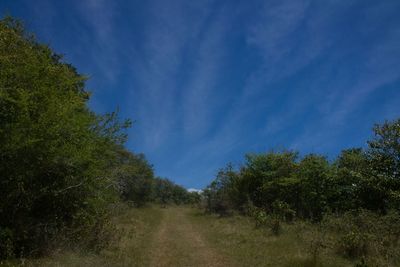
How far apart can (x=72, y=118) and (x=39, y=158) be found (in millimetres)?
1706

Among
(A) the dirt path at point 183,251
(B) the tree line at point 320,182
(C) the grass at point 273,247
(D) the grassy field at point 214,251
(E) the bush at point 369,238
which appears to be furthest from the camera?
(B) the tree line at point 320,182

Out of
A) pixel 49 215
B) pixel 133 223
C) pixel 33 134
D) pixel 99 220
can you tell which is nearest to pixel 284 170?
pixel 133 223

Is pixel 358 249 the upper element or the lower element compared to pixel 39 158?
lower

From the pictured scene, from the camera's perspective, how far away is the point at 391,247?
13977 mm

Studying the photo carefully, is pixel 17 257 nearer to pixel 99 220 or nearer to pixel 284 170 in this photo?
pixel 99 220

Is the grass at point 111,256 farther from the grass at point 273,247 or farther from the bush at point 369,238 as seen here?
the bush at point 369,238

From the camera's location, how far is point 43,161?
11.1 m

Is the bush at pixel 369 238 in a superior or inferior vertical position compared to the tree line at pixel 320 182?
inferior

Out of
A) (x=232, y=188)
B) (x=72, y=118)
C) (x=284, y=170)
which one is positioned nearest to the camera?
(x=72, y=118)

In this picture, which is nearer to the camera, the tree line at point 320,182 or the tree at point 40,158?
the tree at point 40,158

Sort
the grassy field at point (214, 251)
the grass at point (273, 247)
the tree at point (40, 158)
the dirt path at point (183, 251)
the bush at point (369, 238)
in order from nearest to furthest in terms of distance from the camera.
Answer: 1. the tree at point (40, 158)
2. the grassy field at point (214, 251)
3. the bush at point (369, 238)
4. the grass at point (273, 247)
5. the dirt path at point (183, 251)

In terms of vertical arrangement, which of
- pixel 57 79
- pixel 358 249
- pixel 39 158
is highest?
pixel 57 79

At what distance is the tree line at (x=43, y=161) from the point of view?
1041 cm

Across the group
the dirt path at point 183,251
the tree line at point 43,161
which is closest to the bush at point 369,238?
the dirt path at point 183,251
